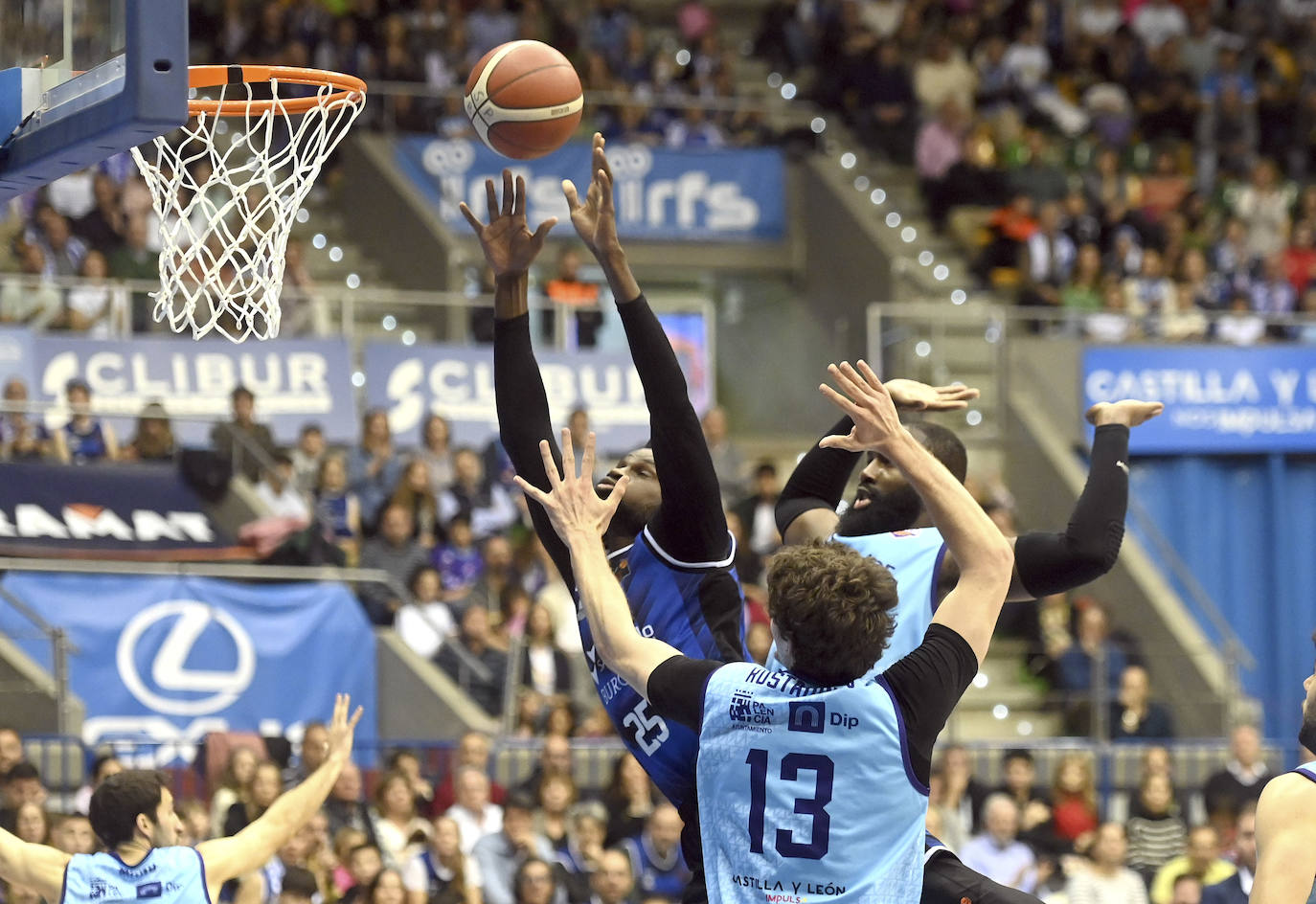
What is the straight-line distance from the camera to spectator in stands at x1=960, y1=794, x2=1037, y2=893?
1133 cm

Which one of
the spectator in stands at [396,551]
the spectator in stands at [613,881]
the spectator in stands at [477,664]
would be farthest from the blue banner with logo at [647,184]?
the spectator in stands at [613,881]

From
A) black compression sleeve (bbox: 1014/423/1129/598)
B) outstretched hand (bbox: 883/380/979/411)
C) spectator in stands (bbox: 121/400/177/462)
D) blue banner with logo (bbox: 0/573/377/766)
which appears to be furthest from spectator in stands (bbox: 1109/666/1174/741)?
black compression sleeve (bbox: 1014/423/1129/598)

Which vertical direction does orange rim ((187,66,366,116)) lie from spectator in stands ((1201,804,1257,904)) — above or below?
above

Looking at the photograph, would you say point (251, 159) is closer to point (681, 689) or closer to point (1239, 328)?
point (681, 689)

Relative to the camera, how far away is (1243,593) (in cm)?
1680

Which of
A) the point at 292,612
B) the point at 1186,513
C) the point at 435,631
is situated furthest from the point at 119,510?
the point at 1186,513

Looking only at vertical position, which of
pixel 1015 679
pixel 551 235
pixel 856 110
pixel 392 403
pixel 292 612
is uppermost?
pixel 856 110

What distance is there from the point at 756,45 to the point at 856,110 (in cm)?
161

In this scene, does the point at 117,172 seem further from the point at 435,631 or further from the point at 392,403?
the point at 435,631

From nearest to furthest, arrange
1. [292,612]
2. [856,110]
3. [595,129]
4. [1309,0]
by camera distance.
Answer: [292,612]
[595,129]
[856,110]
[1309,0]

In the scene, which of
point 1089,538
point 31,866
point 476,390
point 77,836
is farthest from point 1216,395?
point 31,866

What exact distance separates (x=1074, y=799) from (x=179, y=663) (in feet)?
18.4

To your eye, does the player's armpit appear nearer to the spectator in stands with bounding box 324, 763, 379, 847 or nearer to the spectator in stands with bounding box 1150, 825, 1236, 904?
the spectator in stands with bounding box 1150, 825, 1236, 904

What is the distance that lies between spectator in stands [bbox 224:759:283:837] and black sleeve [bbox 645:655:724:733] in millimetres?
6202
